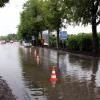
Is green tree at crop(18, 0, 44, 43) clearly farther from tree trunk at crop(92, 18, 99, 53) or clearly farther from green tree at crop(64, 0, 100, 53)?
green tree at crop(64, 0, 100, 53)

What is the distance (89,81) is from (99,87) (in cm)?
194

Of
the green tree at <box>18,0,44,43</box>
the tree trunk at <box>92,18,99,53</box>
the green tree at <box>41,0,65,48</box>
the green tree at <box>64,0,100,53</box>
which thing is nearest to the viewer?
the green tree at <box>64,0,100,53</box>

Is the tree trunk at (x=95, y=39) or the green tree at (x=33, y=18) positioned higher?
the green tree at (x=33, y=18)

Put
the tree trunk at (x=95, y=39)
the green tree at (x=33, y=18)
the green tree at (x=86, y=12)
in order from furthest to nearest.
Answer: the green tree at (x=33, y=18) < the tree trunk at (x=95, y=39) < the green tree at (x=86, y=12)

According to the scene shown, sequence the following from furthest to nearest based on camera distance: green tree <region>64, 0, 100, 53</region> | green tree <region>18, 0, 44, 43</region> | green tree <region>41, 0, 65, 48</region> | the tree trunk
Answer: green tree <region>18, 0, 44, 43</region> → green tree <region>41, 0, 65, 48</region> → the tree trunk → green tree <region>64, 0, 100, 53</region>

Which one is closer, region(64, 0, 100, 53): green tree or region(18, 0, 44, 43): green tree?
region(64, 0, 100, 53): green tree

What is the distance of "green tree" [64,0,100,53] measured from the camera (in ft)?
122

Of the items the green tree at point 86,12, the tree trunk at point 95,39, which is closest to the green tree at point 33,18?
the tree trunk at point 95,39

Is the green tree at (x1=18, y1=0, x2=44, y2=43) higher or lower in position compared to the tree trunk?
higher

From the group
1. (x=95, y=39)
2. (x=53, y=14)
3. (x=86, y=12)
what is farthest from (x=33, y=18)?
(x=86, y=12)

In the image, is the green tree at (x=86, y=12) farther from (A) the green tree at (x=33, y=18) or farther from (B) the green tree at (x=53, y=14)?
(A) the green tree at (x=33, y=18)

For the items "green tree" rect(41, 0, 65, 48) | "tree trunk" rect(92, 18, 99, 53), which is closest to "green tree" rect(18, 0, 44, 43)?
"green tree" rect(41, 0, 65, 48)

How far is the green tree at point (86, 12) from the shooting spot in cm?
3725

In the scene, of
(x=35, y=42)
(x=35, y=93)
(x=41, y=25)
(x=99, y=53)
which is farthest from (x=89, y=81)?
(x=35, y=42)
